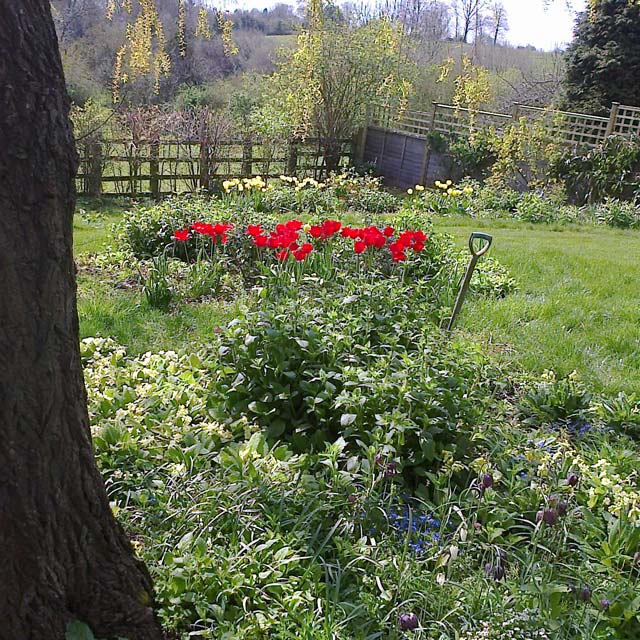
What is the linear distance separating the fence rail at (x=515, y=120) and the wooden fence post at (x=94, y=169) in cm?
653

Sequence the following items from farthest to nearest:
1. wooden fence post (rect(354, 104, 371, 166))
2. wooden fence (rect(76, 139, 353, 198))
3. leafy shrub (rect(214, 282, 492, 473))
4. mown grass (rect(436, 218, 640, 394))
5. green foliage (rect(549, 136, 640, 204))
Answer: wooden fence post (rect(354, 104, 371, 166)) < green foliage (rect(549, 136, 640, 204)) < wooden fence (rect(76, 139, 353, 198)) < mown grass (rect(436, 218, 640, 394)) < leafy shrub (rect(214, 282, 492, 473))

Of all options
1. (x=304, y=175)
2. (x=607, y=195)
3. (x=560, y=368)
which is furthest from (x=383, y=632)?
(x=304, y=175)

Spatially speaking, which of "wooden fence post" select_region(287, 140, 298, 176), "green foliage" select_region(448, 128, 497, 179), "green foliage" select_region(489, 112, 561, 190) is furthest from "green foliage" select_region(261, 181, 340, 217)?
"green foliage" select_region(448, 128, 497, 179)

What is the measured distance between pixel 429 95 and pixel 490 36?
2.17 meters

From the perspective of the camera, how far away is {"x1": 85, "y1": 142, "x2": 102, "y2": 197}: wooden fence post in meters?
9.38

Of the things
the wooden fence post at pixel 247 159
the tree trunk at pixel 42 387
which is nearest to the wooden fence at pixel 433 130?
the wooden fence post at pixel 247 159

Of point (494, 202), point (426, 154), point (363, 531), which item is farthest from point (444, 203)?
point (363, 531)

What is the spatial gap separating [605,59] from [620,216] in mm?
5149

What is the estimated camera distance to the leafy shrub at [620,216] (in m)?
8.79

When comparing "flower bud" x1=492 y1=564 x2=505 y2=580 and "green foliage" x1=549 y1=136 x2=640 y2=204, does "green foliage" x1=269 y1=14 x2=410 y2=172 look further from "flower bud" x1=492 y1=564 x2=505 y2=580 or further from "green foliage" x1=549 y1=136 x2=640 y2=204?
"flower bud" x1=492 y1=564 x2=505 y2=580

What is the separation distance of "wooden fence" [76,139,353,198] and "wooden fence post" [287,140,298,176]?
3.12 ft

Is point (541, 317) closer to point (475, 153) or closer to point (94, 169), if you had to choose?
point (94, 169)

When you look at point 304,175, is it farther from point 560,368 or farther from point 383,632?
point 383,632

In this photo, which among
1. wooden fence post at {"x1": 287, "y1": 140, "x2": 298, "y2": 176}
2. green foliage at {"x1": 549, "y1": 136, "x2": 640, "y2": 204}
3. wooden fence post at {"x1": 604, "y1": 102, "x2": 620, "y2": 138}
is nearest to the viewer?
green foliage at {"x1": 549, "y1": 136, "x2": 640, "y2": 204}
